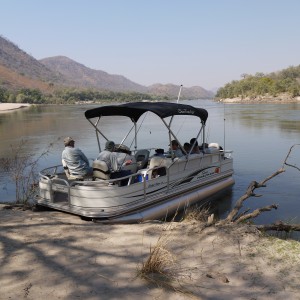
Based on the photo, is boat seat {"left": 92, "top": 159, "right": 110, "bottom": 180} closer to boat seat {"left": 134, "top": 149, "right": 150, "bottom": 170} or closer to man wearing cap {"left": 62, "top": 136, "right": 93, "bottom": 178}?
man wearing cap {"left": 62, "top": 136, "right": 93, "bottom": 178}

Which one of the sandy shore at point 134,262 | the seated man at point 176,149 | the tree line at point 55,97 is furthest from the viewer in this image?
the tree line at point 55,97

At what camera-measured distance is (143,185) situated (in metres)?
8.12

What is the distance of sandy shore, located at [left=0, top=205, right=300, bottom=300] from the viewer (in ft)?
13.0

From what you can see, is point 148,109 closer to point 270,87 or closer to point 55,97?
point 270,87

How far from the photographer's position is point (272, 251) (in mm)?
5051

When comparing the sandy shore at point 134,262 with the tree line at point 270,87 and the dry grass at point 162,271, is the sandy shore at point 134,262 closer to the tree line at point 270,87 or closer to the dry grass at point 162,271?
Result: the dry grass at point 162,271

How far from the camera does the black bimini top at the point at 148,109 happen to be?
8.70 meters

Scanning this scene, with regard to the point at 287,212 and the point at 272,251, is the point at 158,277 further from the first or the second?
the point at 287,212

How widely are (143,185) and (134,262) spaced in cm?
352

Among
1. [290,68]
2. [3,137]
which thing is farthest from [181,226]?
[290,68]

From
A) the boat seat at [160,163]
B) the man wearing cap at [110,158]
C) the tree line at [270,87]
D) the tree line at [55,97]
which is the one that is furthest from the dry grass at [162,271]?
the tree line at [55,97]

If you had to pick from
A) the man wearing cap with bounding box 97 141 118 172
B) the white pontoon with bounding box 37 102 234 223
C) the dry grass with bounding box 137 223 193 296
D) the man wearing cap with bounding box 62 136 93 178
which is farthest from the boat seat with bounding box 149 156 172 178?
the dry grass with bounding box 137 223 193 296

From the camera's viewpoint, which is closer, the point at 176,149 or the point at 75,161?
the point at 75,161

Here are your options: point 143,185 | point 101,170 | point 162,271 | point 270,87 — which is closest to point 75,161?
point 101,170
